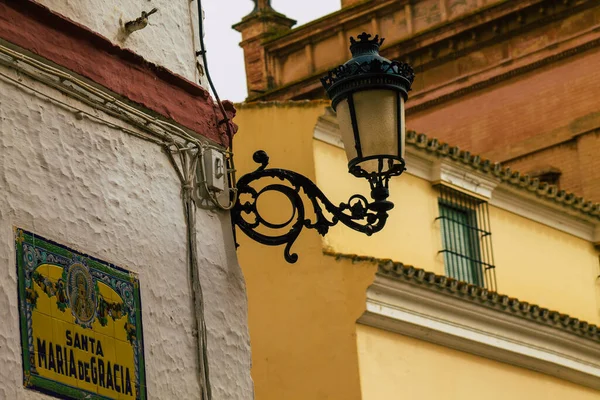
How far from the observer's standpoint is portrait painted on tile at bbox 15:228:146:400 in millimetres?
6051

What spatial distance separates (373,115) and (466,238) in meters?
11.8

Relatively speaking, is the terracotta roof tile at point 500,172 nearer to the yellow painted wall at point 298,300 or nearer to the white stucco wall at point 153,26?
the yellow painted wall at point 298,300

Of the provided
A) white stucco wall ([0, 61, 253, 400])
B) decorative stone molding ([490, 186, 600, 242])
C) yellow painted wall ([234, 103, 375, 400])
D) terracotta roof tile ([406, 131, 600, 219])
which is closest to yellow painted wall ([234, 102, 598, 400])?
yellow painted wall ([234, 103, 375, 400])

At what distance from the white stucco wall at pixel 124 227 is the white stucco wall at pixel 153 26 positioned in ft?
1.48

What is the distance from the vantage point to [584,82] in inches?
985

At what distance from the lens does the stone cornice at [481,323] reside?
52.7ft

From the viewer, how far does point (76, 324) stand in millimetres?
6277

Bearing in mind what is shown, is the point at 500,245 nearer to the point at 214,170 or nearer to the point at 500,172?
the point at 500,172

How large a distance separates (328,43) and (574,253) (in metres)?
9.21

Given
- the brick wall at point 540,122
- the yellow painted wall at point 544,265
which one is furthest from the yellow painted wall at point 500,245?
the brick wall at point 540,122

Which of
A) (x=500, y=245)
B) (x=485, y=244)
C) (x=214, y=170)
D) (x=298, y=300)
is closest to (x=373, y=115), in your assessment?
(x=214, y=170)

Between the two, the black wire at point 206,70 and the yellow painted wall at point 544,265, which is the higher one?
the yellow painted wall at point 544,265

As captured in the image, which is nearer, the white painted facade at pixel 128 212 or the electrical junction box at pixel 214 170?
the white painted facade at pixel 128 212

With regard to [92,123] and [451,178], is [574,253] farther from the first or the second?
[92,123]
